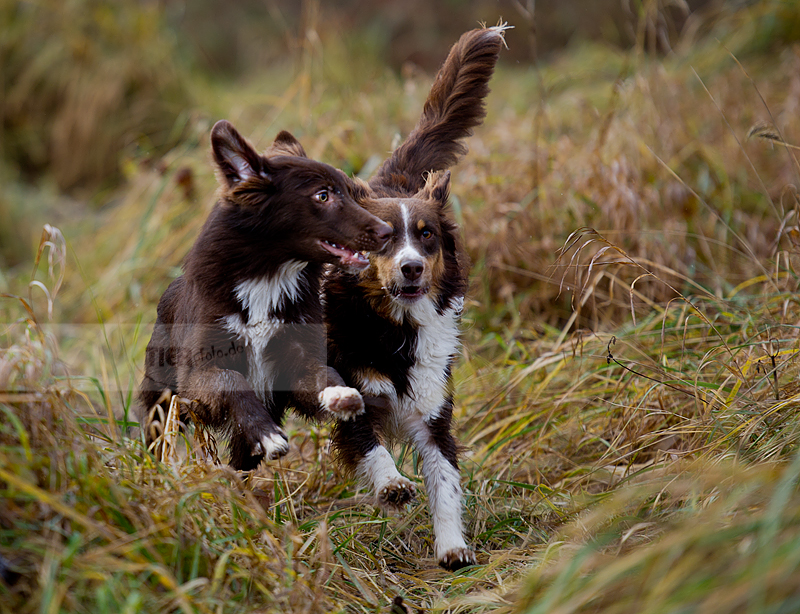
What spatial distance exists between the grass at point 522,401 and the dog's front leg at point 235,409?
0.49ft

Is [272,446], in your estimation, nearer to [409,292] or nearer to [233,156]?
[409,292]

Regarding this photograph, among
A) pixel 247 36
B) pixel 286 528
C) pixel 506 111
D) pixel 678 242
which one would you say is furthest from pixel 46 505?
pixel 247 36

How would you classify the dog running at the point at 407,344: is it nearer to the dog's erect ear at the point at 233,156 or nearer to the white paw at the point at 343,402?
the white paw at the point at 343,402

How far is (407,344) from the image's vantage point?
125 inches

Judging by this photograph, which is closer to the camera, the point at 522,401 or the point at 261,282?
the point at 261,282

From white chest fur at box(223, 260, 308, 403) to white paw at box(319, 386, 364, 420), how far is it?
35 cm

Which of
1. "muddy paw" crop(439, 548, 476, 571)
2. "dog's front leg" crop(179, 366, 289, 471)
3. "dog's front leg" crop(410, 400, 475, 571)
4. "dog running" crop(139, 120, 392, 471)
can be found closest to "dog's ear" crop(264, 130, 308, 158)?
"dog running" crop(139, 120, 392, 471)

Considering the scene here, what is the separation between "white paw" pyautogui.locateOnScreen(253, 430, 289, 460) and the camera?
8.55ft

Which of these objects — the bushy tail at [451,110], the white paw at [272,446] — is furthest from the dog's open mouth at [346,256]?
the bushy tail at [451,110]

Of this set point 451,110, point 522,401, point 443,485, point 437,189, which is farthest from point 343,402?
point 451,110

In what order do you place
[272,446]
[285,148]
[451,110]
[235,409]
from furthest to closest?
1. [451,110]
2. [285,148]
3. [235,409]
4. [272,446]

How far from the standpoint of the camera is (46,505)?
201cm

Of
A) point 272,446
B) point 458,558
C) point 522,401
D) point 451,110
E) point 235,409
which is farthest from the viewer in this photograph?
point 522,401

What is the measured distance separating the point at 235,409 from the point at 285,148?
1191 millimetres
